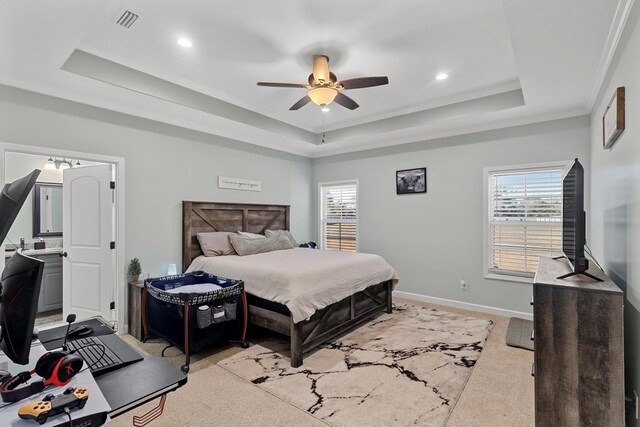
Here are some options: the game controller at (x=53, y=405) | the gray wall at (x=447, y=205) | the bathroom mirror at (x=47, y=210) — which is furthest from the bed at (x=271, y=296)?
the bathroom mirror at (x=47, y=210)

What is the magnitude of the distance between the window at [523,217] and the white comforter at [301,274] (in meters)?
1.54

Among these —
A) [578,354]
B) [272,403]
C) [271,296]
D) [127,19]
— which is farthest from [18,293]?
[578,354]

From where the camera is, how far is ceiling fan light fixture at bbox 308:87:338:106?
2.89 m

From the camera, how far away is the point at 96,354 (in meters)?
1.33

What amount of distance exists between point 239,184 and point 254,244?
1101mm

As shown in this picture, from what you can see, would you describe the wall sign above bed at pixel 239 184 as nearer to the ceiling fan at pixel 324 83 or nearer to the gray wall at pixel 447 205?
the gray wall at pixel 447 205

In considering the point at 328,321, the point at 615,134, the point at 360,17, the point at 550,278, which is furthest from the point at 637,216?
the point at 328,321

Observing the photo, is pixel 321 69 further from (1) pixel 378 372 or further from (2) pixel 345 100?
(1) pixel 378 372

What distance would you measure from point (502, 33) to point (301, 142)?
330cm

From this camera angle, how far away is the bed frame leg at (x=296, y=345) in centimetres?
Result: 286

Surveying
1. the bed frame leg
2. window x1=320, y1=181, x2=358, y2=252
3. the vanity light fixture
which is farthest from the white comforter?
the vanity light fixture

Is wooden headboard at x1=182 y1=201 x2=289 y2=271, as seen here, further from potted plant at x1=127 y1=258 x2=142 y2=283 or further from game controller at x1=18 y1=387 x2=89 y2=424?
game controller at x1=18 y1=387 x2=89 y2=424

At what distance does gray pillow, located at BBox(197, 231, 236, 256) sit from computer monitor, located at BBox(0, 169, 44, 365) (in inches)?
122

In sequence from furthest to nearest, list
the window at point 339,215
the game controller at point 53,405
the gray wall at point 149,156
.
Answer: the window at point 339,215
the gray wall at point 149,156
the game controller at point 53,405
